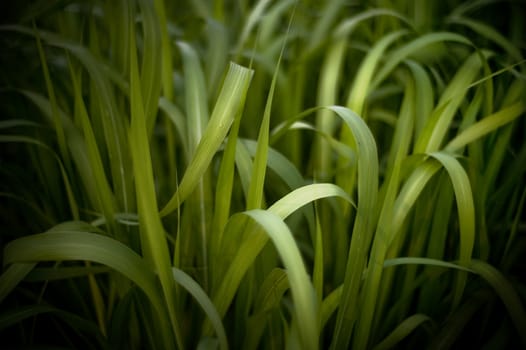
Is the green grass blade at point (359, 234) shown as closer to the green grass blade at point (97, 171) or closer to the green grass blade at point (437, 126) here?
the green grass blade at point (437, 126)

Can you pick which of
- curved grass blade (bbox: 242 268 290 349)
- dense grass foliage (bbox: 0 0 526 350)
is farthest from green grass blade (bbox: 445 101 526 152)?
curved grass blade (bbox: 242 268 290 349)

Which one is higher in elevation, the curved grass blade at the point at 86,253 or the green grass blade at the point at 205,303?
the curved grass blade at the point at 86,253

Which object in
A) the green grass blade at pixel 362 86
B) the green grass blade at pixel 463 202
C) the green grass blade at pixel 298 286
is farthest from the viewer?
the green grass blade at pixel 362 86

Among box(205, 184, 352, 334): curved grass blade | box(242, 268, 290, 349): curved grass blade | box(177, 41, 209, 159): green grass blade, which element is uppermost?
box(177, 41, 209, 159): green grass blade

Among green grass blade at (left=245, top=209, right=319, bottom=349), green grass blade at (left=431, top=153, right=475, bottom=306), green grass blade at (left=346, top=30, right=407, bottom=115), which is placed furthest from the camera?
green grass blade at (left=346, top=30, right=407, bottom=115)

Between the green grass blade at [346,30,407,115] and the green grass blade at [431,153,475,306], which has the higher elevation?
the green grass blade at [346,30,407,115]

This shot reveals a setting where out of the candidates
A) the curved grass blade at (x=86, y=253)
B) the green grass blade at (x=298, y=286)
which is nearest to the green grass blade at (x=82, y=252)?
the curved grass blade at (x=86, y=253)

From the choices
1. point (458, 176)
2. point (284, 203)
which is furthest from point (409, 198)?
point (284, 203)

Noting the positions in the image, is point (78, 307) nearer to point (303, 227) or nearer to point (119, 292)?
point (119, 292)

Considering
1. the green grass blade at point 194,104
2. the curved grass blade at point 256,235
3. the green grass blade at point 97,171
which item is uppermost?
the green grass blade at point 194,104

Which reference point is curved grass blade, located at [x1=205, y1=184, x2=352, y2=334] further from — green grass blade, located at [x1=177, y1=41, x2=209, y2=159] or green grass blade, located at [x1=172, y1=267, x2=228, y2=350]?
green grass blade, located at [x1=177, y1=41, x2=209, y2=159]
